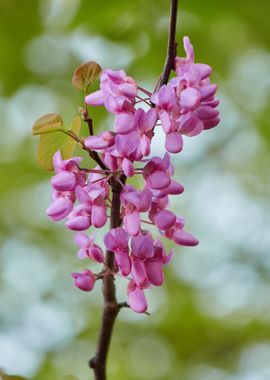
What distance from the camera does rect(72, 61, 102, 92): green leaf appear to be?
2.28 ft

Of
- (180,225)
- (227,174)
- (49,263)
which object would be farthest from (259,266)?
(180,225)

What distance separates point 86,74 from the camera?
70 cm

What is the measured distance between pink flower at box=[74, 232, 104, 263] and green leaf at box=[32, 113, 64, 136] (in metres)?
0.12

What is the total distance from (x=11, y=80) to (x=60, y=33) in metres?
0.21

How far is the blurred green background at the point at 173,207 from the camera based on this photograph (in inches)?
62.3

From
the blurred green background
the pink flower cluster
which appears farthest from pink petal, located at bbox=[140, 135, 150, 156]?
the blurred green background

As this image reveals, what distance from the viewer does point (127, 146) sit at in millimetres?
625

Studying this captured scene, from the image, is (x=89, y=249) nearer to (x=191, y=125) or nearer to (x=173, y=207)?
(x=191, y=125)

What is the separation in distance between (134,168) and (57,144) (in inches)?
4.2

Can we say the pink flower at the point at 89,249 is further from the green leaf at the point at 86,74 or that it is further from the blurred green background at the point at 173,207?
the blurred green background at the point at 173,207

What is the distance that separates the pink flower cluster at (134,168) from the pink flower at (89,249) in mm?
30

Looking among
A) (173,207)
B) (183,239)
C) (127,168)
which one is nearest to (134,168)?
(127,168)

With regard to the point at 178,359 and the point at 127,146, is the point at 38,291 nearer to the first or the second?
the point at 178,359

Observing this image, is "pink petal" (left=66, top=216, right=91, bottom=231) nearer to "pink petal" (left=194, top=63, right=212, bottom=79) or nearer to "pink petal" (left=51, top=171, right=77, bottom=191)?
"pink petal" (left=51, top=171, right=77, bottom=191)
